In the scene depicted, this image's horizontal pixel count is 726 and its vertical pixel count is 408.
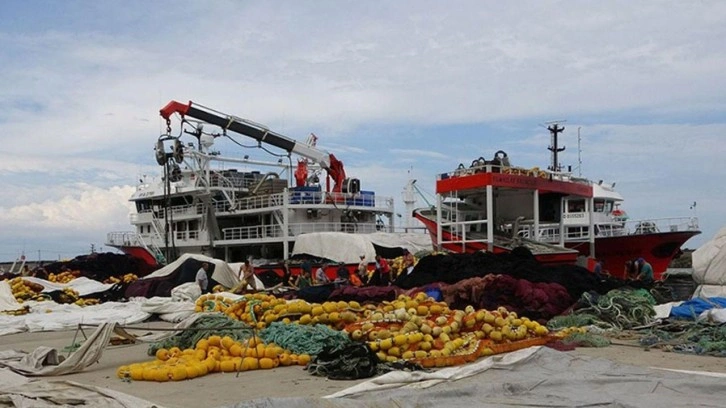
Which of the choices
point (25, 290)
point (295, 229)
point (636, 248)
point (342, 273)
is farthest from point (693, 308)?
point (295, 229)

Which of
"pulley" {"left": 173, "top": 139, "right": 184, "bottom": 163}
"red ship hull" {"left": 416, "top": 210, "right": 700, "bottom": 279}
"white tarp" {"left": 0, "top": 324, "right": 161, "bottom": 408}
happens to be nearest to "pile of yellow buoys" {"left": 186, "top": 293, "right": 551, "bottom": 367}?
"white tarp" {"left": 0, "top": 324, "right": 161, "bottom": 408}

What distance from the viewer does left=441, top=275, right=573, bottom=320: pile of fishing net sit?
11.3 m

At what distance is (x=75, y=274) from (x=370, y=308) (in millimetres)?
18256

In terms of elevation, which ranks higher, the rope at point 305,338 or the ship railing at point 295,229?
the ship railing at point 295,229

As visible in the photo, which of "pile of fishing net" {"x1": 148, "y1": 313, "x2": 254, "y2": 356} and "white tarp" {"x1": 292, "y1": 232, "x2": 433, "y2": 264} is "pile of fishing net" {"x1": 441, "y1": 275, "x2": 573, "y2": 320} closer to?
"pile of fishing net" {"x1": 148, "y1": 313, "x2": 254, "y2": 356}

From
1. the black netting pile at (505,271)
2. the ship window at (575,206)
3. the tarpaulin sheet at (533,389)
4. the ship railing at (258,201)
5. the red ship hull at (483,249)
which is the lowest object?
the tarpaulin sheet at (533,389)

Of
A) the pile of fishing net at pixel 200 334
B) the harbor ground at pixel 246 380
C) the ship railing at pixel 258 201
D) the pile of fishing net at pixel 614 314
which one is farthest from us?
the ship railing at pixel 258 201

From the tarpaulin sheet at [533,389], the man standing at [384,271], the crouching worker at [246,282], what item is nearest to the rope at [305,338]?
the tarpaulin sheet at [533,389]

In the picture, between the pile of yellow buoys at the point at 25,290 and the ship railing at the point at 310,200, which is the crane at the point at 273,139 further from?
the pile of yellow buoys at the point at 25,290

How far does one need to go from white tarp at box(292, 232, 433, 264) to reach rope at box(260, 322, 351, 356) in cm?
1520

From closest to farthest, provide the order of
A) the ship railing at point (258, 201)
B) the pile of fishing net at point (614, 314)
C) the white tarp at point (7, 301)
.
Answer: the pile of fishing net at point (614, 314)
the white tarp at point (7, 301)
the ship railing at point (258, 201)

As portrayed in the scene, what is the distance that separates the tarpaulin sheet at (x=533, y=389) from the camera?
5.34m

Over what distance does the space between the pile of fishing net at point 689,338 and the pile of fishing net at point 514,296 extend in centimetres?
183

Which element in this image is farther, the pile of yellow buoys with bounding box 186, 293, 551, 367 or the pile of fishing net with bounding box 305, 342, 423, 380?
the pile of yellow buoys with bounding box 186, 293, 551, 367
